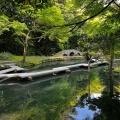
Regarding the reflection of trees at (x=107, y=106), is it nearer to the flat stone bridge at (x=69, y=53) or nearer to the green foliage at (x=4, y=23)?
the green foliage at (x=4, y=23)

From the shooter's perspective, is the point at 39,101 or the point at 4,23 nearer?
the point at 39,101

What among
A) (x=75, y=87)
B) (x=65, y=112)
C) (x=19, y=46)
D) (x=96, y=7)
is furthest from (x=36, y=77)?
(x=19, y=46)

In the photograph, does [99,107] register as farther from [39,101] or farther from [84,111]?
[39,101]

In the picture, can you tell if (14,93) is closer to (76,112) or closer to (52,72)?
(76,112)

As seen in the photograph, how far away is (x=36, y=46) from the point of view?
30984 millimetres

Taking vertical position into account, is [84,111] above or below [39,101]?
below

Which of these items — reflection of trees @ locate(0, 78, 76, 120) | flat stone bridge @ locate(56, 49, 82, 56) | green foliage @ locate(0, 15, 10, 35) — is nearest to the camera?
reflection of trees @ locate(0, 78, 76, 120)

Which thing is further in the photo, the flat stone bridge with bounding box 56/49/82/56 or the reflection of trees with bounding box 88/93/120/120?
the flat stone bridge with bounding box 56/49/82/56

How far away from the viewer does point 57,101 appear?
9.11m

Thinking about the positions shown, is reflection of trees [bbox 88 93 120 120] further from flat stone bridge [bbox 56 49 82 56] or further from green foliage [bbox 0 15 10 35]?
flat stone bridge [bbox 56 49 82 56]

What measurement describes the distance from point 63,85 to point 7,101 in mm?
4261

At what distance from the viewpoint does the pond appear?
7.41m

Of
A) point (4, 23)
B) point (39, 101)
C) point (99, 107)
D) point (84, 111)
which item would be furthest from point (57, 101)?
point (4, 23)

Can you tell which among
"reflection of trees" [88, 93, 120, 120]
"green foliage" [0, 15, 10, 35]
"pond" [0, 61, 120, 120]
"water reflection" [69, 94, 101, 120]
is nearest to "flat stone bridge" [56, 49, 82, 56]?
"green foliage" [0, 15, 10, 35]
